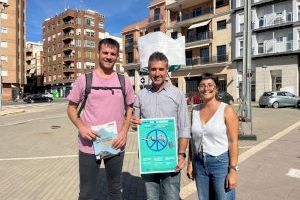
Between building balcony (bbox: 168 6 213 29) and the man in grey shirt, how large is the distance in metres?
42.8

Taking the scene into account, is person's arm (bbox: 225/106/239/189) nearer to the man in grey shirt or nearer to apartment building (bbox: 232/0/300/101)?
the man in grey shirt

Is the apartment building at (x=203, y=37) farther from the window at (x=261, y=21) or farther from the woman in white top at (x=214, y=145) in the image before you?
the woman in white top at (x=214, y=145)

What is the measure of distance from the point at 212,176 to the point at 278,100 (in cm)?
2640

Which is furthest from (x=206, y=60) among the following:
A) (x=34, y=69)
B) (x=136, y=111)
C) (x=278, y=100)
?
(x=34, y=69)

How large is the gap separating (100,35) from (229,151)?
280ft

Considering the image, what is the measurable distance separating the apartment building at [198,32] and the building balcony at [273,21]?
170 inches

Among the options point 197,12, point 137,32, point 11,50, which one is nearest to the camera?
point 197,12

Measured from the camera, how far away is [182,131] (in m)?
3.46

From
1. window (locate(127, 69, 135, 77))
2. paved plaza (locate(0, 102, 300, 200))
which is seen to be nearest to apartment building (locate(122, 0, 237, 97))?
window (locate(127, 69, 135, 77))

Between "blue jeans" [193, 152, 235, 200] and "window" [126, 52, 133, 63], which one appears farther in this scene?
"window" [126, 52, 133, 63]

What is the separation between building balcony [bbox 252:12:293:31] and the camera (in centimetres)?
3569

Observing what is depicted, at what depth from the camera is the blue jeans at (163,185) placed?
350 cm

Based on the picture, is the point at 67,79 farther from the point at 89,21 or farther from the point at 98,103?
the point at 98,103

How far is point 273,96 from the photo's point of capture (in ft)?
91.8
